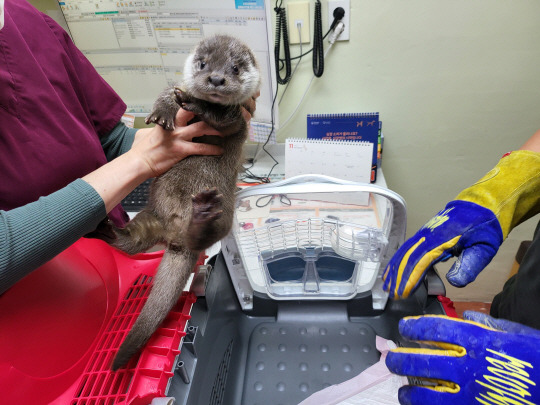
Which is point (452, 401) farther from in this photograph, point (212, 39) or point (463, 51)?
→ point (463, 51)

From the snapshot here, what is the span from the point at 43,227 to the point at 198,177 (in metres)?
0.45

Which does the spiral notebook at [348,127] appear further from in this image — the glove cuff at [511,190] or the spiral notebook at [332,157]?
the glove cuff at [511,190]

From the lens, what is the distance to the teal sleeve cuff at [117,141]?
107cm

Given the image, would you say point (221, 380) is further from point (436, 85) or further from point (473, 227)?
point (436, 85)

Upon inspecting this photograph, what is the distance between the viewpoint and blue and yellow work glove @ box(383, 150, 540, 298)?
2.48 ft

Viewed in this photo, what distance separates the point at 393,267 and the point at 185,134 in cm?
69

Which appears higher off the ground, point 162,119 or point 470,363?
point 162,119

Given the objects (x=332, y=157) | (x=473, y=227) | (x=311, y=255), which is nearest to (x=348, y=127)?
(x=332, y=157)

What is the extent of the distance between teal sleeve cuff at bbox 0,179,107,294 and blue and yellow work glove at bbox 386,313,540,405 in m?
0.74

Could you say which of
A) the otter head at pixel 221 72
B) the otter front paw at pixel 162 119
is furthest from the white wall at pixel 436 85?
the otter front paw at pixel 162 119

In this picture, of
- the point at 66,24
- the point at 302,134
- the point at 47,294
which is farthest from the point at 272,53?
the point at 47,294

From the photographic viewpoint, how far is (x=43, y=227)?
625 millimetres

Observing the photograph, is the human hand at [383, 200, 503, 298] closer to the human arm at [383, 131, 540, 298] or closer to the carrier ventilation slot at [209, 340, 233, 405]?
the human arm at [383, 131, 540, 298]

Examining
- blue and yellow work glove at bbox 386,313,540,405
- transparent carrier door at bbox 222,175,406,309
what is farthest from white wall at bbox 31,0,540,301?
blue and yellow work glove at bbox 386,313,540,405
